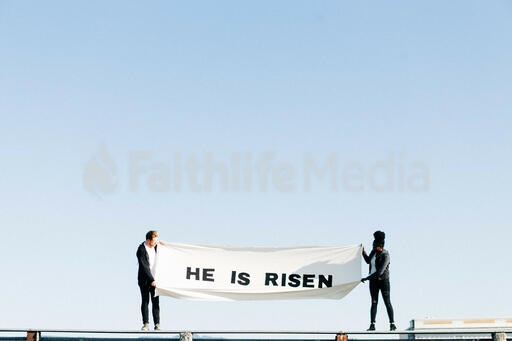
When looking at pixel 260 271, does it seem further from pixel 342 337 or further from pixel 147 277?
pixel 342 337

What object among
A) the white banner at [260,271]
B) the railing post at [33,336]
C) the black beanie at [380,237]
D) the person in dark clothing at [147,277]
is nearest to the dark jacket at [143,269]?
the person in dark clothing at [147,277]

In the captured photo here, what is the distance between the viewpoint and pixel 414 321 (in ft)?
387

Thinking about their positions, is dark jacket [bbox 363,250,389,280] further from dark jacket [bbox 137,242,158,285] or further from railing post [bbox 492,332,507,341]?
dark jacket [bbox 137,242,158,285]

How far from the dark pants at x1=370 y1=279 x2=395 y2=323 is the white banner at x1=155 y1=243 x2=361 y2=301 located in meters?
0.81

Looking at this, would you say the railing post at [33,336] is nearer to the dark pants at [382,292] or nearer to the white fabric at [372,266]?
the dark pants at [382,292]

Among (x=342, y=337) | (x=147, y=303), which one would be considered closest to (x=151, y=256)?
(x=147, y=303)

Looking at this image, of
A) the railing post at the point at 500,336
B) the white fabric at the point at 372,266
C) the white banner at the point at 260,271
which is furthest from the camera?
the white banner at the point at 260,271

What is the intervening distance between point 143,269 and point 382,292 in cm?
580

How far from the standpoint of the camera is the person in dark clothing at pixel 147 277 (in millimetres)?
15516

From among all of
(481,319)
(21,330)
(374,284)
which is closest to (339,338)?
(374,284)

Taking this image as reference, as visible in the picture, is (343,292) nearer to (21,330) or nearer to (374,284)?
(374,284)

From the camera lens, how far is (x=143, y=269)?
51.2 feet

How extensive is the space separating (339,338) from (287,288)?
290 cm

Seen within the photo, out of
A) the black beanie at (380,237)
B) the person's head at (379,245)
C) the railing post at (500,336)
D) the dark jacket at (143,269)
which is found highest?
the black beanie at (380,237)
